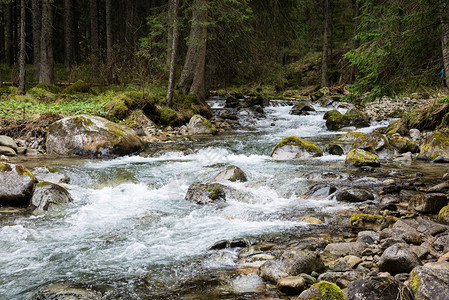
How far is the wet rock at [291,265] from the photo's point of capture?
3650mm

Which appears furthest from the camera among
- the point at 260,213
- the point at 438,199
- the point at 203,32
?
the point at 203,32

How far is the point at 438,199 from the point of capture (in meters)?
5.61

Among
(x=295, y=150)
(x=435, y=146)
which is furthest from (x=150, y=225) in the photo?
(x=435, y=146)

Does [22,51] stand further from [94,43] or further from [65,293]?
[65,293]

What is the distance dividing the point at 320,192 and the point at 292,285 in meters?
3.79

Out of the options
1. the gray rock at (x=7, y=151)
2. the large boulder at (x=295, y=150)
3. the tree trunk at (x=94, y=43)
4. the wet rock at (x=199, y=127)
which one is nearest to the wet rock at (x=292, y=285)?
the large boulder at (x=295, y=150)

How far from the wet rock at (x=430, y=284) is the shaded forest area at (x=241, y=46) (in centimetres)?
394

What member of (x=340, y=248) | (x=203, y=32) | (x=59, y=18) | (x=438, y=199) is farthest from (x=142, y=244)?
(x=59, y=18)

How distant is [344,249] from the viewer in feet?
14.0

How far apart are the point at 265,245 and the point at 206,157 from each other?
20.7 ft

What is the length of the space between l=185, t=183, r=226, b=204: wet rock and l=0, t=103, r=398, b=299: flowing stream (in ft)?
0.54

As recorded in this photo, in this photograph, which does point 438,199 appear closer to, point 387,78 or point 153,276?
point 387,78

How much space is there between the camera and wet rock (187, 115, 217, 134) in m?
14.5

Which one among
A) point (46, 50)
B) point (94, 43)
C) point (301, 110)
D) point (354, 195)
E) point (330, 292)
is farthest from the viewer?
point (94, 43)
